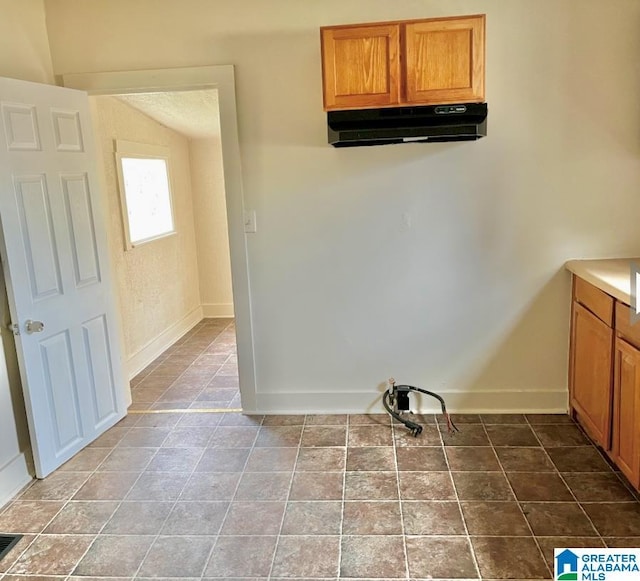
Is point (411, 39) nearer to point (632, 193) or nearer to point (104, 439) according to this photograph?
point (632, 193)

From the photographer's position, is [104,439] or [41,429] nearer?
[41,429]

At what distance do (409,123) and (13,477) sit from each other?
104 inches

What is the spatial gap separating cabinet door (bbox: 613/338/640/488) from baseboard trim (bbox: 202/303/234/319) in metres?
4.12

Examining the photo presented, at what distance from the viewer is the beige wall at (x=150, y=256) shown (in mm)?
4082

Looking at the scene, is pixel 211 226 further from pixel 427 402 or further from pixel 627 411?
pixel 627 411

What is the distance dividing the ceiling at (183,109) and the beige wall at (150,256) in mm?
85

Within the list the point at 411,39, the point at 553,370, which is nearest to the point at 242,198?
the point at 411,39

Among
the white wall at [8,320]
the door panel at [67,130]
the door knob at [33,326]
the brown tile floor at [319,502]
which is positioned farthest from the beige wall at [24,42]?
the brown tile floor at [319,502]

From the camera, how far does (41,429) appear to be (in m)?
2.75

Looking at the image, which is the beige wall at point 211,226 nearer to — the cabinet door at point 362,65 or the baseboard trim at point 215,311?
the baseboard trim at point 215,311

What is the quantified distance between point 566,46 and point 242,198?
1.94 m

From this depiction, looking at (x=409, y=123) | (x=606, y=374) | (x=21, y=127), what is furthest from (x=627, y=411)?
(x=21, y=127)

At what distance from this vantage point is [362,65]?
272cm

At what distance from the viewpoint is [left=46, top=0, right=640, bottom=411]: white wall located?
2.94 m
